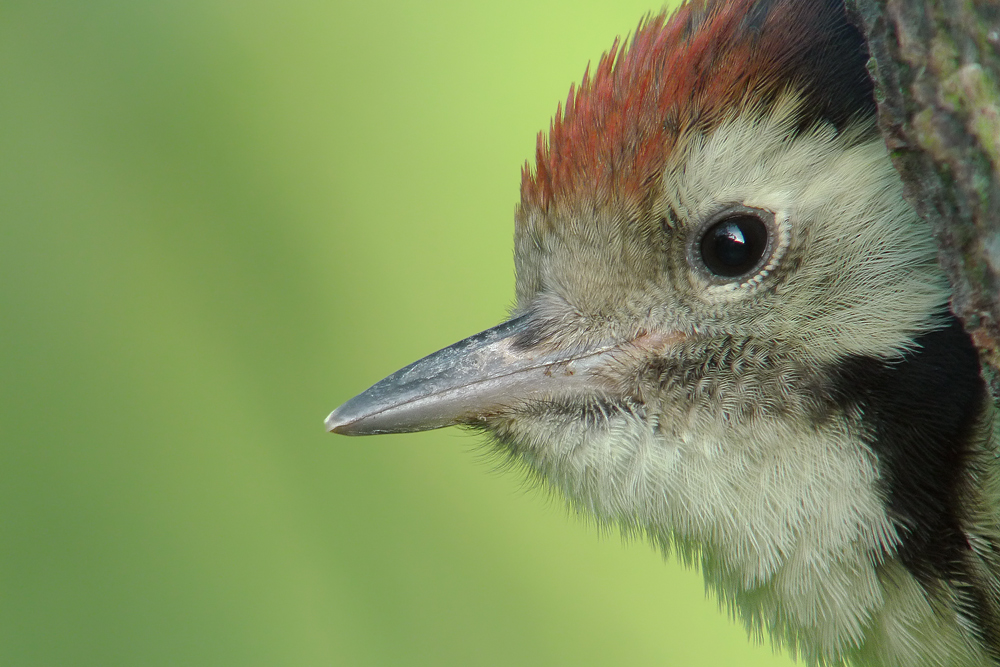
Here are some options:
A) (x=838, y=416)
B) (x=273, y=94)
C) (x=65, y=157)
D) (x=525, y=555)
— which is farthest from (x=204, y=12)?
(x=838, y=416)

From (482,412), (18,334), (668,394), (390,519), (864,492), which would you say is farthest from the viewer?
(390,519)

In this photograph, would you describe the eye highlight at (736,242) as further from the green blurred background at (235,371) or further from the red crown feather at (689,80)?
the green blurred background at (235,371)

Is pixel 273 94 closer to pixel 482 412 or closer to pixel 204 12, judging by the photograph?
pixel 204 12

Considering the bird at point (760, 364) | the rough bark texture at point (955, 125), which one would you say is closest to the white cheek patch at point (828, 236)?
the bird at point (760, 364)

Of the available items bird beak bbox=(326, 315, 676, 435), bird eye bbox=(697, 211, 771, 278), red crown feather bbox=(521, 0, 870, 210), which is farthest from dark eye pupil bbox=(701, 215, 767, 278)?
bird beak bbox=(326, 315, 676, 435)

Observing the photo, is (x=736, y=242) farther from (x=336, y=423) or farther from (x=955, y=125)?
(x=336, y=423)

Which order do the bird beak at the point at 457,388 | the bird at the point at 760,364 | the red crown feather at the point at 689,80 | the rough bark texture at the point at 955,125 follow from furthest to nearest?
the bird beak at the point at 457,388 < the red crown feather at the point at 689,80 < the bird at the point at 760,364 < the rough bark texture at the point at 955,125

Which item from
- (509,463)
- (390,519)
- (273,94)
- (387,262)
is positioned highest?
(273,94)

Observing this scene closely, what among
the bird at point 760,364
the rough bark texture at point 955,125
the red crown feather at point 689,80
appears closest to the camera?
the rough bark texture at point 955,125

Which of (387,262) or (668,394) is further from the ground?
(387,262)
